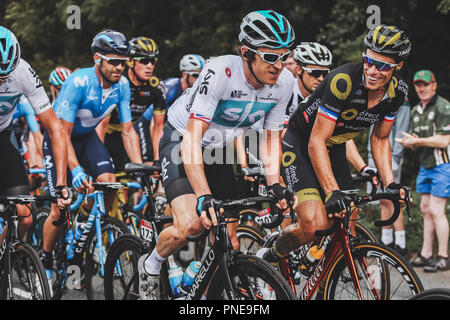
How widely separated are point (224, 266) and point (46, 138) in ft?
10.0

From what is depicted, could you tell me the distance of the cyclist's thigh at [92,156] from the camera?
21.1 feet

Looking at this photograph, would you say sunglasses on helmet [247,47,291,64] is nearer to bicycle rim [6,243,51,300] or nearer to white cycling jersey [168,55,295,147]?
white cycling jersey [168,55,295,147]

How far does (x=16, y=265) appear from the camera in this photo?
4.98 metres

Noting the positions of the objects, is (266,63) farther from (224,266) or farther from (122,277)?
(122,277)

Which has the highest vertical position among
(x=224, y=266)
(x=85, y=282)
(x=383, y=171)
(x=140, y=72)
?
(x=140, y=72)

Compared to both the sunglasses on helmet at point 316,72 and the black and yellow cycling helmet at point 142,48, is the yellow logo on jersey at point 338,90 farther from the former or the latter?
the black and yellow cycling helmet at point 142,48

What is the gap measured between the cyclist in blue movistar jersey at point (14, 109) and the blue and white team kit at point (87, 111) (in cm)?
59

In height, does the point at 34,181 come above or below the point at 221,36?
below

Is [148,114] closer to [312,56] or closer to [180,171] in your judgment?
[312,56]

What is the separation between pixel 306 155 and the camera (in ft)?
17.0

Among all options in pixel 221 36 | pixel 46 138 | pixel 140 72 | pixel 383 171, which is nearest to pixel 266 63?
pixel 383 171

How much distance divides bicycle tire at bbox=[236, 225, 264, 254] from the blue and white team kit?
4.68 feet

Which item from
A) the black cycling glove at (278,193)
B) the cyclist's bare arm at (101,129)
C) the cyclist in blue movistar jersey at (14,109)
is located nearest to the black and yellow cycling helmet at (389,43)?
the black cycling glove at (278,193)

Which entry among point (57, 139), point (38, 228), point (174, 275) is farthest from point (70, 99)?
point (174, 275)
